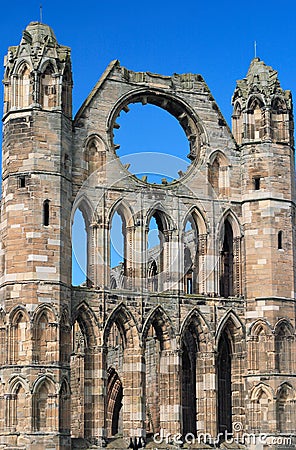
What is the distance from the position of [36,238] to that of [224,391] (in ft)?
31.8

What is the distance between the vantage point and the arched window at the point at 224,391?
139 feet

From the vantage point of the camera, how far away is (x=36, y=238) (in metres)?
37.8

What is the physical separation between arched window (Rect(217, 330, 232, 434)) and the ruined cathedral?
8 centimetres

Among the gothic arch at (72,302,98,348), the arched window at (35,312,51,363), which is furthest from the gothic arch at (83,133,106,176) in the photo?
the arched window at (35,312,51,363)

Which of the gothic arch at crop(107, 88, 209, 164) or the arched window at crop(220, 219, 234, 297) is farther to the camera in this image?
the arched window at crop(220, 219, 234, 297)

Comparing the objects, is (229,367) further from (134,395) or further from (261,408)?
(134,395)

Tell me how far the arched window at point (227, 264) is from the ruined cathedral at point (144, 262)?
8 cm

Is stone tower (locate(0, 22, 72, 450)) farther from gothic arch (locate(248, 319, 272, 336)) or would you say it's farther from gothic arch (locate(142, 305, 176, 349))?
gothic arch (locate(248, 319, 272, 336))

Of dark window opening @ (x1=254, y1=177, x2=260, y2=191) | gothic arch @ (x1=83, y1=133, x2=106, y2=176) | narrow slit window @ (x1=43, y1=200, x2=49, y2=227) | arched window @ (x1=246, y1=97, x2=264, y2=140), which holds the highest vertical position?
arched window @ (x1=246, y1=97, x2=264, y2=140)

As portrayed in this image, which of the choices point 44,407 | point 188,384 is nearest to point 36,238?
point 44,407

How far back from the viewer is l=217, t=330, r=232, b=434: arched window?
42469mm

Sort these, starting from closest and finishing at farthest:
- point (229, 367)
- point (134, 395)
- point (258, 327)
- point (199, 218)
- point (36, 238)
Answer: point (36, 238)
point (134, 395)
point (258, 327)
point (199, 218)
point (229, 367)

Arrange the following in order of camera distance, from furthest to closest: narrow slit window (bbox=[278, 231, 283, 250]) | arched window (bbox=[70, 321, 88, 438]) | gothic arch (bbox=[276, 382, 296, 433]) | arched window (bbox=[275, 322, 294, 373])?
1. arched window (bbox=[70, 321, 88, 438])
2. narrow slit window (bbox=[278, 231, 283, 250])
3. arched window (bbox=[275, 322, 294, 373])
4. gothic arch (bbox=[276, 382, 296, 433])

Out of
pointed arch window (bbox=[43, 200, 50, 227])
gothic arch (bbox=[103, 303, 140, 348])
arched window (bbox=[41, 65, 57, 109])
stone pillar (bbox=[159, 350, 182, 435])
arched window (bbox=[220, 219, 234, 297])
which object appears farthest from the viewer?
arched window (bbox=[220, 219, 234, 297])
